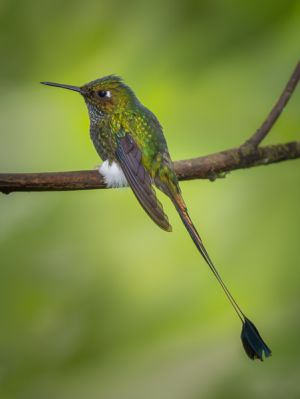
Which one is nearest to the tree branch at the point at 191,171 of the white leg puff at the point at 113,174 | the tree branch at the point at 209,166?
the tree branch at the point at 209,166

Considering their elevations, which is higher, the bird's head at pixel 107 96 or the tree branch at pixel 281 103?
the tree branch at pixel 281 103

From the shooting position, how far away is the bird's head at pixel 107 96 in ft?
11.7

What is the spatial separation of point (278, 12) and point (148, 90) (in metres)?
0.76

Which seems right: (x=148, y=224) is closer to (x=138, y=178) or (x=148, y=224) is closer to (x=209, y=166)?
(x=138, y=178)

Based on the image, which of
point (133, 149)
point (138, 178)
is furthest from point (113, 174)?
point (133, 149)

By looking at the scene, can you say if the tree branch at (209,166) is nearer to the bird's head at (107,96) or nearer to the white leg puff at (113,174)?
the white leg puff at (113,174)

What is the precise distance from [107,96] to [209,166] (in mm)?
810

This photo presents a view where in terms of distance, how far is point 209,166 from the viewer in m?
2.98

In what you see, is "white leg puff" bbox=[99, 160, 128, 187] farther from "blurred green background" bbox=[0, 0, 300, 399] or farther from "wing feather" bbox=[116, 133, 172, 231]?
"blurred green background" bbox=[0, 0, 300, 399]

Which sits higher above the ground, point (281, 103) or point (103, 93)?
point (281, 103)

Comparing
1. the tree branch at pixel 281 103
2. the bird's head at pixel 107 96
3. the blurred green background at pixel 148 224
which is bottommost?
the blurred green background at pixel 148 224

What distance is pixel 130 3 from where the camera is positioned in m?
4.27

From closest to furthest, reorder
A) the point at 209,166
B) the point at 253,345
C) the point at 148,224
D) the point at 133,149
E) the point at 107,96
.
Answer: the point at 253,345 < the point at 209,166 < the point at 133,149 < the point at 107,96 < the point at 148,224

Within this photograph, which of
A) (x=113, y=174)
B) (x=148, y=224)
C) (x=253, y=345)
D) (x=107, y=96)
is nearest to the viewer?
(x=253, y=345)
